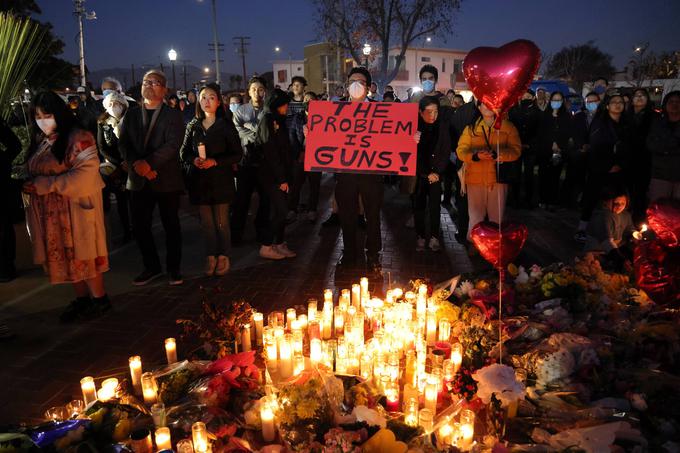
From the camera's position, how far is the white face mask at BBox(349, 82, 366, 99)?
17.2 ft

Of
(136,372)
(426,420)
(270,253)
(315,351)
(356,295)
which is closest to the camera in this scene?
(426,420)

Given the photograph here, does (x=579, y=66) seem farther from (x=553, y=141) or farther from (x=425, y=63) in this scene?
(x=553, y=141)

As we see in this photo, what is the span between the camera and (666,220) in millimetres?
3777

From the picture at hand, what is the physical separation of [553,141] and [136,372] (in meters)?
8.34

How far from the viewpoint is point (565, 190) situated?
9523 mm

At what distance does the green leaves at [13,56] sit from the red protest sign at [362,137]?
3.04 meters

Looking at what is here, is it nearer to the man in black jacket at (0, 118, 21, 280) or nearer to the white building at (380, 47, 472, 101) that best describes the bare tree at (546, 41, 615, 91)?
the white building at (380, 47, 472, 101)

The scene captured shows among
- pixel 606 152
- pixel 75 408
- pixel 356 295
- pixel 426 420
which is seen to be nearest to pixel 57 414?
pixel 75 408

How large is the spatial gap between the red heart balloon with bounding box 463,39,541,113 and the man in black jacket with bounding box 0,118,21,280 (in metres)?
5.02

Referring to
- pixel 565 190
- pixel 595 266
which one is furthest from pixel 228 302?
pixel 565 190

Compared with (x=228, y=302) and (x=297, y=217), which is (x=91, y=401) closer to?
(x=228, y=302)

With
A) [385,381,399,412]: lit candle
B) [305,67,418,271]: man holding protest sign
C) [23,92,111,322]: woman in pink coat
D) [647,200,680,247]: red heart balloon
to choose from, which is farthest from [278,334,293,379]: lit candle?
[647,200,680,247]: red heart balloon

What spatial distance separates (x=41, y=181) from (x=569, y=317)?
456cm

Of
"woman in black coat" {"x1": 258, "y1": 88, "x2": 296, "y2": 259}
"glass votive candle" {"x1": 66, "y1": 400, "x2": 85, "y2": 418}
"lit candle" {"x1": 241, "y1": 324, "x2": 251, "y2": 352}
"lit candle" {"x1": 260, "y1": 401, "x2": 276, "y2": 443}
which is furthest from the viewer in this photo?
"woman in black coat" {"x1": 258, "y1": 88, "x2": 296, "y2": 259}
